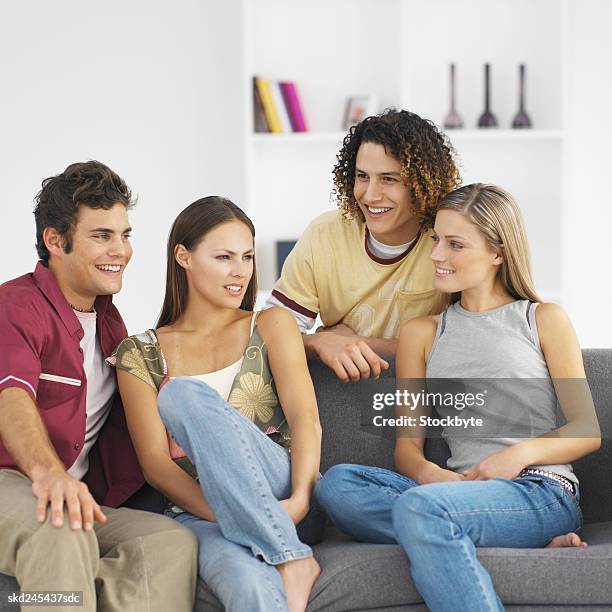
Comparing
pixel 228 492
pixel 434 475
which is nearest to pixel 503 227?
pixel 434 475

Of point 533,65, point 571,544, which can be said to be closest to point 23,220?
point 533,65

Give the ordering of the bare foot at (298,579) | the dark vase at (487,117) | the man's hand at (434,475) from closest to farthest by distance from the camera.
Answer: the bare foot at (298,579)
the man's hand at (434,475)
the dark vase at (487,117)

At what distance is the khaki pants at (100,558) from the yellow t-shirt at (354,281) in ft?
2.66

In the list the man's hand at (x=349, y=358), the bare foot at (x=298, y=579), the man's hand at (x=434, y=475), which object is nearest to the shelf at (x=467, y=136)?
the man's hand at (x=349, y=358)

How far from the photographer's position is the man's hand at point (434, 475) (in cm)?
206

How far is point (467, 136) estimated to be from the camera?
4238 mm

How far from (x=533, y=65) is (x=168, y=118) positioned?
A: 1653 millimetres

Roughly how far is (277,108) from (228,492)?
2.76 meters

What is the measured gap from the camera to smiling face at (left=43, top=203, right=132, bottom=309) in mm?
2193

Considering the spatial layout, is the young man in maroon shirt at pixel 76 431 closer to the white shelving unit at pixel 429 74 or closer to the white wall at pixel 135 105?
the white shelving unit at pixel 429 74

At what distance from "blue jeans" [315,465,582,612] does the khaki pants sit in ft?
1.14

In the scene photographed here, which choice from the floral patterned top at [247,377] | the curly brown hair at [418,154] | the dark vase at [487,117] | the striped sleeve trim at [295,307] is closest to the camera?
the floral patterned top at [247,377]

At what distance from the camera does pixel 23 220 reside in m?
4.54

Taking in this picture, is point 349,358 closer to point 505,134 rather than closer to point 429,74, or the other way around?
point 505,134
